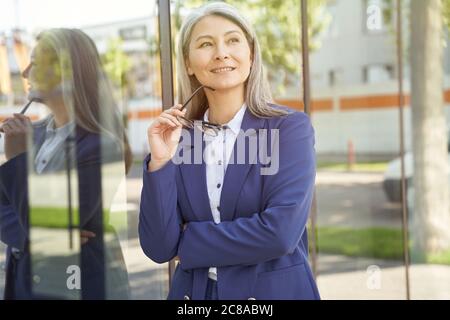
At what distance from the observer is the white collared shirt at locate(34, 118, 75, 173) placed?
8.58 ft

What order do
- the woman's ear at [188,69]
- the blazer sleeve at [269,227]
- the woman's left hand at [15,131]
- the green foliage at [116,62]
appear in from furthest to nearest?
the green foliage at [116,62] → the woman's left hand at [15,131] → the woman's ear at [188,69] → the blazer sleeve at [269,227]

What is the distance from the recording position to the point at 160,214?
162 centimetres

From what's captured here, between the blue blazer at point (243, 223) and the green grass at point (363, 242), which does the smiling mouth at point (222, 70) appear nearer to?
the blue blazer at point (243, 223)

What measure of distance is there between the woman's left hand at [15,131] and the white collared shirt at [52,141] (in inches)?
3.3

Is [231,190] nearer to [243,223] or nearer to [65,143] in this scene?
[243,223]

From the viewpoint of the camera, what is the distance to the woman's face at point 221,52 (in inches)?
69.3

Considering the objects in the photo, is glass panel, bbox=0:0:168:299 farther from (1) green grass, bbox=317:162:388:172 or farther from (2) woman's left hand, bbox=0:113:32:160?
(1) green grass, bbox=317:162:388:172

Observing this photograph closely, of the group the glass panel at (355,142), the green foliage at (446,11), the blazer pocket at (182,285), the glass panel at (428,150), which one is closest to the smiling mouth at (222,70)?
the blazer pocket at (182,285)

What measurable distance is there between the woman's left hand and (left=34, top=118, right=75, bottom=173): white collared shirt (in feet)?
0.27

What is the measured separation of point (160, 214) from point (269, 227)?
288 millimetres

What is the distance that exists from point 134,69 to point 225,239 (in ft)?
9.05

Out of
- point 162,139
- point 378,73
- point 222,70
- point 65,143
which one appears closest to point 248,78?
point 222,70

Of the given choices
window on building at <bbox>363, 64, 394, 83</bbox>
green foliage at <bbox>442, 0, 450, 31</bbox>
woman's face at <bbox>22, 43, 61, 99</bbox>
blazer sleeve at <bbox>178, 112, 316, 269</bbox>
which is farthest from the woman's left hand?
window on building at <bbox>363, 64, 394, 83</bbox>

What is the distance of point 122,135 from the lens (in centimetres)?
286
